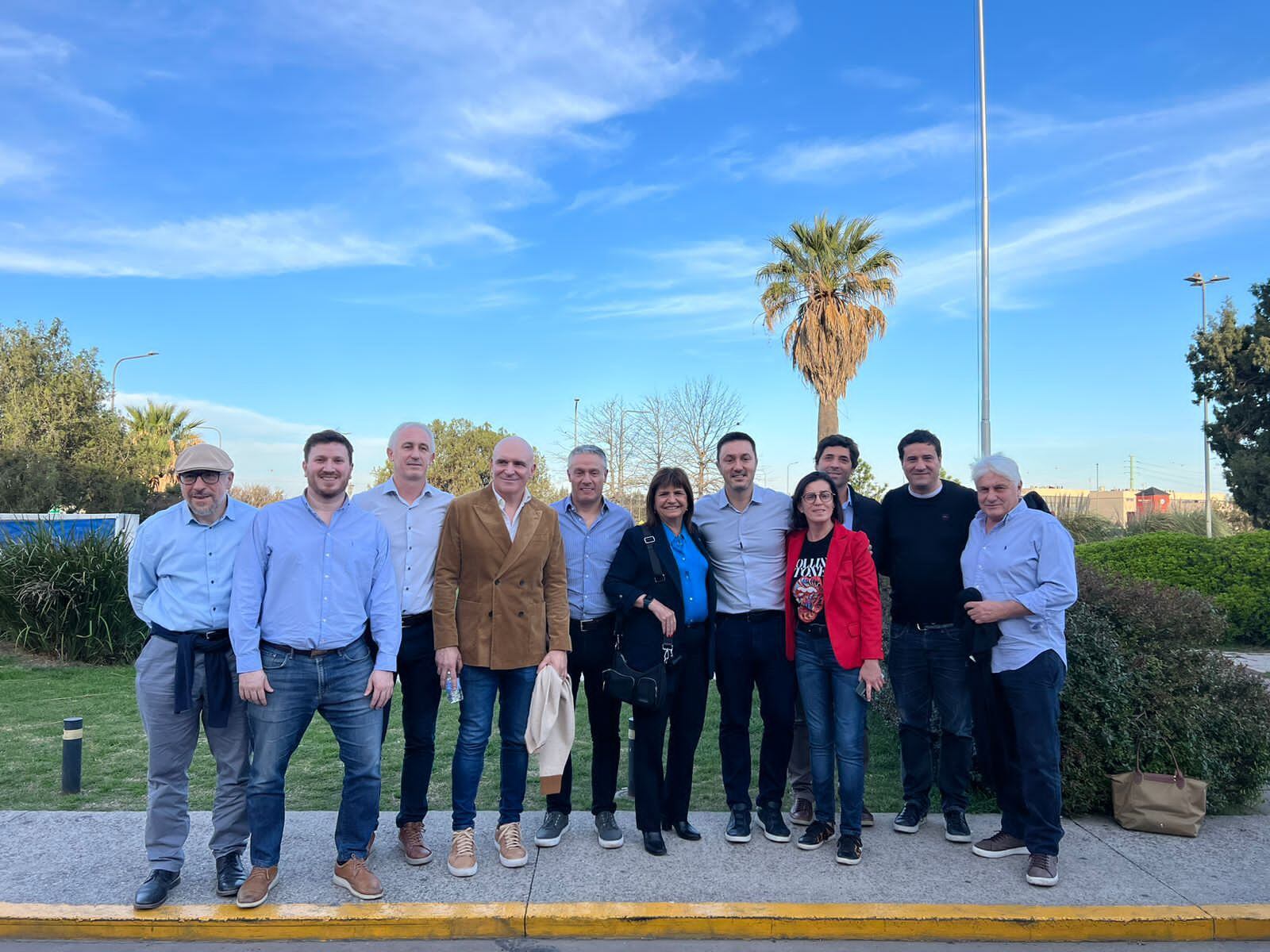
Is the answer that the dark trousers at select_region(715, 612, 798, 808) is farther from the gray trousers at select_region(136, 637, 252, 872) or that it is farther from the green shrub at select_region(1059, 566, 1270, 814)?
the gray trousers at select_region(136, 637, 252, 872)

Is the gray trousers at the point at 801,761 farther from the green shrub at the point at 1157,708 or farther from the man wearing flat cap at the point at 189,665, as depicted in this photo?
the man wearing flat cap at the point at 189,665

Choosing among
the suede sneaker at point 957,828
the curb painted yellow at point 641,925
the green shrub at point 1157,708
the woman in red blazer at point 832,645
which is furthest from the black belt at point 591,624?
the green shrub at point 1157,708

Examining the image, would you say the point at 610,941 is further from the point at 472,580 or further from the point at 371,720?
the point at 472,580

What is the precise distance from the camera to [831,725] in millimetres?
4832

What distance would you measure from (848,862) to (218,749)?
3122mm

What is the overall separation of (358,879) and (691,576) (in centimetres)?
217

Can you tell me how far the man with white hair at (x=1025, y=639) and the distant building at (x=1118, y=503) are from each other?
4523mm

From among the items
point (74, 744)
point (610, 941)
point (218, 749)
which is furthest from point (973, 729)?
point (74, 744)

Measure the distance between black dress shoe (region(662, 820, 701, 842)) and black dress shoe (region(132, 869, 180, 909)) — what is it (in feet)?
8.12

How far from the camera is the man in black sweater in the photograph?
4859 mm

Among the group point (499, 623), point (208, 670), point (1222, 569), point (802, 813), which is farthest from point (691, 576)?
point (1222, 569)

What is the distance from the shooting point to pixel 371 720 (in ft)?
14.0

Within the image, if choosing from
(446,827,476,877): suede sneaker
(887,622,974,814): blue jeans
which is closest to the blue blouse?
(887,622,974,814): blue jeans

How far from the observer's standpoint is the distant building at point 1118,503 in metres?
24.9
